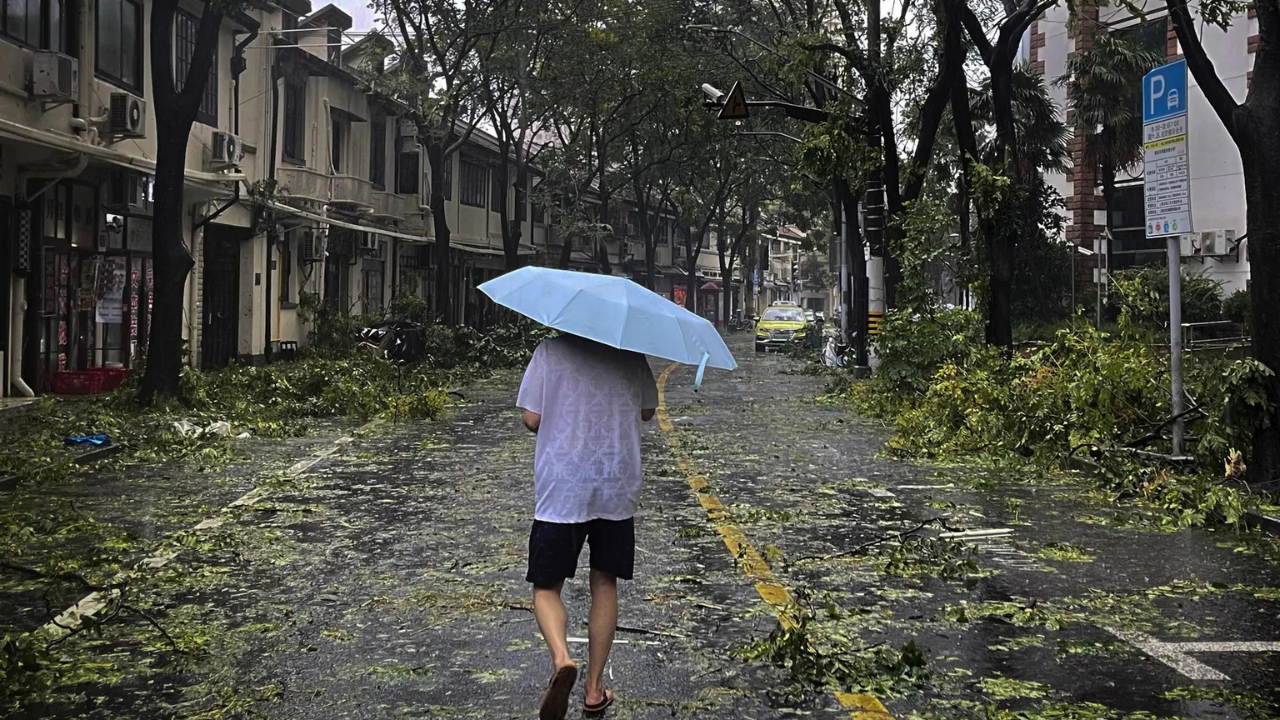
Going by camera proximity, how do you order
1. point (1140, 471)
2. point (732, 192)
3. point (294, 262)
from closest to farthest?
point (1140, 471) < point (294, 262) < point (732, 192)

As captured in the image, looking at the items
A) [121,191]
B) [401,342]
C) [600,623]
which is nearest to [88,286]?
[121,191]

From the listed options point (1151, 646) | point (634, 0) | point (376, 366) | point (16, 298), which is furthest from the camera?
point (634, 0)

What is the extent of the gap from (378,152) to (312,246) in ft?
24.9

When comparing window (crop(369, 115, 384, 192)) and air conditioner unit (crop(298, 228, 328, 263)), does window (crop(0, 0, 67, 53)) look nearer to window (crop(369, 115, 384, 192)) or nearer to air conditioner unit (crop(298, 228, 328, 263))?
air conditioner unit (crop(298, 228, 328, 263))

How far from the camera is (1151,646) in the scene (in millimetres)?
6078

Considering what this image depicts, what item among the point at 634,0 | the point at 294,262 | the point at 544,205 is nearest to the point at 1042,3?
the point at 634,0

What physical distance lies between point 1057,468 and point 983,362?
4.79 m

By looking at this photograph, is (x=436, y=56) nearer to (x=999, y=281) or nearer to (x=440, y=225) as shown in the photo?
(x=440, y=225)

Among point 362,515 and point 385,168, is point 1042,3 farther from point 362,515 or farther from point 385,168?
point 385,168

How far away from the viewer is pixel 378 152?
126ft

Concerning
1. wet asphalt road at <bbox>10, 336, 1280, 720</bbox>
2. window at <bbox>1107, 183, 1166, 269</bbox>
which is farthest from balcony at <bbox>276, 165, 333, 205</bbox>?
window at <bbox>1107, 183, 1166, 269</bbox>

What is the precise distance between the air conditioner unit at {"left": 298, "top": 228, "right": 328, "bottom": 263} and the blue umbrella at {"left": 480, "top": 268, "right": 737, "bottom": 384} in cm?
2715

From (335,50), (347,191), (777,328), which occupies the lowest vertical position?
(777,328)

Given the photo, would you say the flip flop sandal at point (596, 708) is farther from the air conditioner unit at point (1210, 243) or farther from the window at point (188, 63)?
the air conditioner unit at point (1210, 243)
